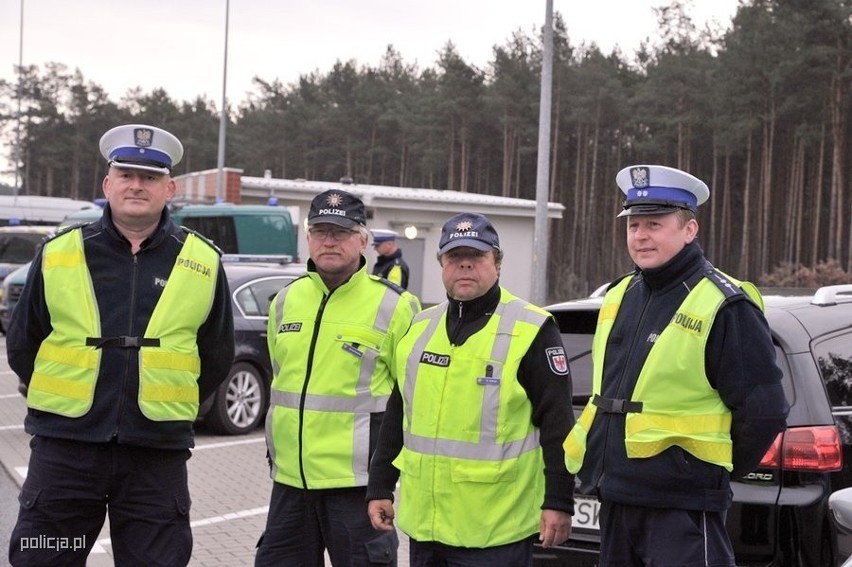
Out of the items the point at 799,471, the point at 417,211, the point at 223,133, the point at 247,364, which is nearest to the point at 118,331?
the point at 799,471

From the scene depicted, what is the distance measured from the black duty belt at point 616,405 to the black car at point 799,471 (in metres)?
0.86

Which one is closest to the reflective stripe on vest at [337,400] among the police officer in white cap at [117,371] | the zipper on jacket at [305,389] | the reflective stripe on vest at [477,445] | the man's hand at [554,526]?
the zipper on jacket at [305,389]

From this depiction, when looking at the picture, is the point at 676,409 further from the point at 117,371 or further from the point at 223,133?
the point at 223,133

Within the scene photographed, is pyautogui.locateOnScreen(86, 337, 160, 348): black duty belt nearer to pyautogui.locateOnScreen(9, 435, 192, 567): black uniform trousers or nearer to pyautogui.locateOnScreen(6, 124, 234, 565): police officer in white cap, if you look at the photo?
pyautogui.locateOnScreen(6, 124, 234, 565): police officer in white cap

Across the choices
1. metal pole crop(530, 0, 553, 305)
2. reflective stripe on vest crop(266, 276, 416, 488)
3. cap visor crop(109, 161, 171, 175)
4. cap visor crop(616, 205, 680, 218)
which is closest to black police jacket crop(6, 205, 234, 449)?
cap visor crop(109, 161, 171, 175)

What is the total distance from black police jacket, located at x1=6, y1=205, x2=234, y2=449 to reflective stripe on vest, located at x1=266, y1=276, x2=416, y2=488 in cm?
33

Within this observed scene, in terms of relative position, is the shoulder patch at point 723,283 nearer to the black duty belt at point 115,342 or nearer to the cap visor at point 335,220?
the cap visor at point 335,220

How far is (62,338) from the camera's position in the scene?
3.92 m

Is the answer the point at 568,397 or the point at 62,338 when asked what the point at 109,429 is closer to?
the point at 62,338

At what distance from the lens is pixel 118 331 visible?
392cm

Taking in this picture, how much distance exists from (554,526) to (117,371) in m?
1.58

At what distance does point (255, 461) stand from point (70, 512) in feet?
19.9

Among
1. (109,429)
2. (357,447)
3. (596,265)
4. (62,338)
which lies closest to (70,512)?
(109,429)

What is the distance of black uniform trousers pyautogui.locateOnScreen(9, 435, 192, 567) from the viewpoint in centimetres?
380
